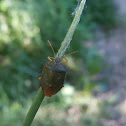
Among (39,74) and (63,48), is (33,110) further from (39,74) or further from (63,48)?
(39,74)

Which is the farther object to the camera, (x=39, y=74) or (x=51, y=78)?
(x=39, y=74)

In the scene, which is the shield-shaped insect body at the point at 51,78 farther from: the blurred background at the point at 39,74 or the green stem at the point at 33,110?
the blurred background at the point at 39,74

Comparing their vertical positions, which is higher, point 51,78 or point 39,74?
point 39,74

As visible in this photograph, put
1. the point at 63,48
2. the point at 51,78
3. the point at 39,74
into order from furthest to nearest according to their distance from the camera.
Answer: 1. the point at 39,74
2. the point at 51,78
3. the point at 63,48

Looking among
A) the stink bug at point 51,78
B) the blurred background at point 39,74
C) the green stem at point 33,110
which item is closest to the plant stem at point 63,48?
the green stem at point 33,110

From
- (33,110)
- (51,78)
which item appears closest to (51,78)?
(51,78)

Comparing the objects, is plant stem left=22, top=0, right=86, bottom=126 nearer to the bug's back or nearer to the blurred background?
the bug's back

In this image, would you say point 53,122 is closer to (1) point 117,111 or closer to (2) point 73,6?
(1) point 117,111

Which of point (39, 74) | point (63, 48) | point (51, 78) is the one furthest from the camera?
point (39, 74)
